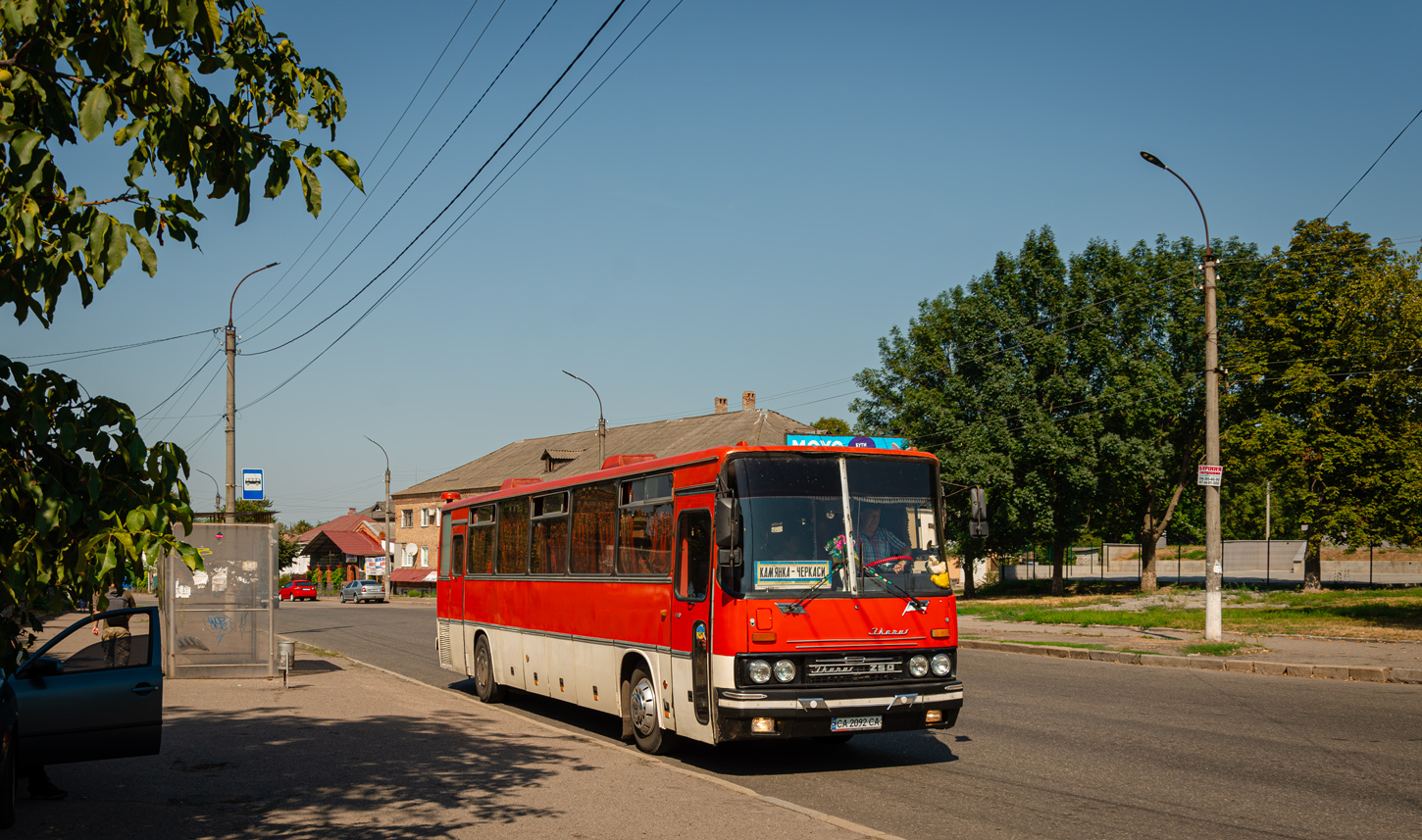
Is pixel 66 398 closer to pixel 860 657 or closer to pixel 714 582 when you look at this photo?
pixel 714 582

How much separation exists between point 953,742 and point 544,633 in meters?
5.21

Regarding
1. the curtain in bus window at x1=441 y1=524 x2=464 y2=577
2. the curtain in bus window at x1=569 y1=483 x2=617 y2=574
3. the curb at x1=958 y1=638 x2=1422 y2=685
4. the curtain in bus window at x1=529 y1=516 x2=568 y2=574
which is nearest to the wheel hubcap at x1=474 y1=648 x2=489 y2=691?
the curtain in bus window at x1=441 y1=524 x2=464 y2=577

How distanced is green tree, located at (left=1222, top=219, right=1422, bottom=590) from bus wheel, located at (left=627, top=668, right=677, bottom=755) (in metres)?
30.6

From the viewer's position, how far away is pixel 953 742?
10992 millimetres

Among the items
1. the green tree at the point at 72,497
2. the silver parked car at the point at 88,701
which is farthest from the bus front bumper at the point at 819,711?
the green tree at the point at 72,497

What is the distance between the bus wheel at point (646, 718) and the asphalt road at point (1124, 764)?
0.27 metres

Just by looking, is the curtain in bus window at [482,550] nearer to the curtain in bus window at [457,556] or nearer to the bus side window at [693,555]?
the curtain in bus window at [457,556]

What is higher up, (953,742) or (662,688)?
(662,688)

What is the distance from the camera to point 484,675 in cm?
1602

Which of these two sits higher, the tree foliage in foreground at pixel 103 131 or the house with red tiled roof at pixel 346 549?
the tree foliage in foreground at pixel 103 131

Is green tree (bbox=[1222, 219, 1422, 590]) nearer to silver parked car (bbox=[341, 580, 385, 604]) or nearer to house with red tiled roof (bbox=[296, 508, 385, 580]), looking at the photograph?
silver parked car (bbox=[341, 580, 385, 604])

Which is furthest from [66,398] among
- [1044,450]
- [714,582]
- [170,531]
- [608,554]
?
[1044,450]

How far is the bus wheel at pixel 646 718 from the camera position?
10492 millimetres

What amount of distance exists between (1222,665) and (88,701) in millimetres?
16237
